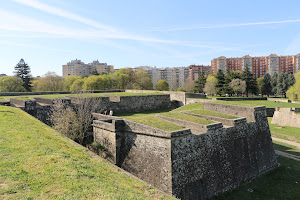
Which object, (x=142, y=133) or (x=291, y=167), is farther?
(x=291, y=167)

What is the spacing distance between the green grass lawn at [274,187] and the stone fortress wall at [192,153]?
0.45 meters

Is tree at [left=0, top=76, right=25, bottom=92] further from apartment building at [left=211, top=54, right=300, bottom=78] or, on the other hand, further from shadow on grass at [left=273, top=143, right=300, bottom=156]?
apartment building at [left=211, top=54, right=300, bottom=78]

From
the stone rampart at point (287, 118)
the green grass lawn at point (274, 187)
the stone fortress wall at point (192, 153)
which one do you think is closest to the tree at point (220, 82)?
the stone rampart at point (287, 118)

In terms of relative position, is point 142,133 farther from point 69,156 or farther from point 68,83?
point 68,83

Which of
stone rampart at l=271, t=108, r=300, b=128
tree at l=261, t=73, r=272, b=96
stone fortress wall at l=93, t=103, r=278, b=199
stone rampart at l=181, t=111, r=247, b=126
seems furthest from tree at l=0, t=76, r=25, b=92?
tree at l=261, t=73, r=272, b=96

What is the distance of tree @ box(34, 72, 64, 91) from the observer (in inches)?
1875

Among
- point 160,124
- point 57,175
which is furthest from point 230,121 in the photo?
point 57,175

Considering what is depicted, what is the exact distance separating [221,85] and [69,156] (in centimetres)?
5133

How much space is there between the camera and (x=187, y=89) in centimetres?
6606

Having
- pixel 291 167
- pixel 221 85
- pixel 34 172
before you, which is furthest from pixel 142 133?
pixel 221 85

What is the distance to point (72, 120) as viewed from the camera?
17.4 m

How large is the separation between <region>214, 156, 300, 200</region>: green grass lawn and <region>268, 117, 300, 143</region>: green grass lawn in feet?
24.0

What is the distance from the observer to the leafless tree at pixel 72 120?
53.6ft

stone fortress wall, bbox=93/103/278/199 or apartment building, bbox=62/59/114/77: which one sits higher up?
apartment building, bbox=62/59/114/77
